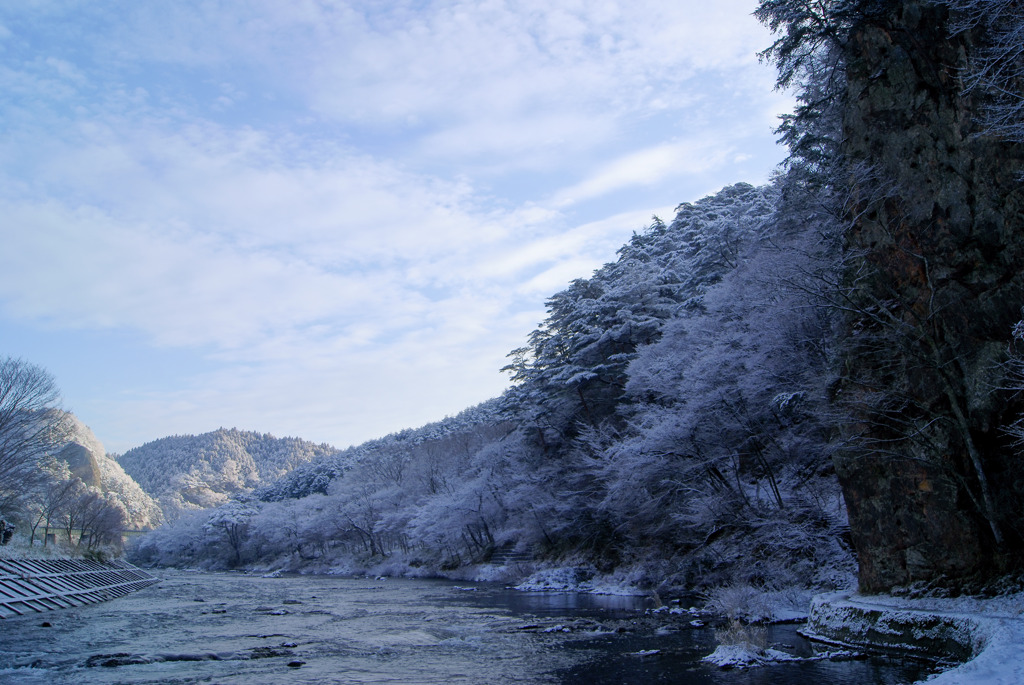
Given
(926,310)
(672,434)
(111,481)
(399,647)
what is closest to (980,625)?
(926,310)

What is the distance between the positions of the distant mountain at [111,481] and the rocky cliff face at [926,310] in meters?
166

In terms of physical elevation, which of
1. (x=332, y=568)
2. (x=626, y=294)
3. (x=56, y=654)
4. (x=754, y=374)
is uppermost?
(x=626, y=294)

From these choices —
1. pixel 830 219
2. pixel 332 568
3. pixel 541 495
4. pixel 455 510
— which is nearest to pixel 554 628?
pixel 830 219

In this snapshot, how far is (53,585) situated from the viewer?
107ft

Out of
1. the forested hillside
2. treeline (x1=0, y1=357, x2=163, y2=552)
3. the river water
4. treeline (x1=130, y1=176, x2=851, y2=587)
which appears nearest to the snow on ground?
the forested hillside

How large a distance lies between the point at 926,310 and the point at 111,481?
19344 cm

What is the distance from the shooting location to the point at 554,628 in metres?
18.0

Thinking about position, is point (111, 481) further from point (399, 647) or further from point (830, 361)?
point (830, 361)

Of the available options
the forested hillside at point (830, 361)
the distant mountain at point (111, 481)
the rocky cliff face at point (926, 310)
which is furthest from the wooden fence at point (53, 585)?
the distant mountain at point (111, 481)

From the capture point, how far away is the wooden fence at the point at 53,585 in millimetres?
26820

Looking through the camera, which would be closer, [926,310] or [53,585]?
[926,310]

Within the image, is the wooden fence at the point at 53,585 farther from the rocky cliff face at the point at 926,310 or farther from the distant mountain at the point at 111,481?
the distant mountain at the point at 111,481

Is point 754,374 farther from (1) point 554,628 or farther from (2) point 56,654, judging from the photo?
(2) point 56,654

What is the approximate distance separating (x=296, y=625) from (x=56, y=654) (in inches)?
293
